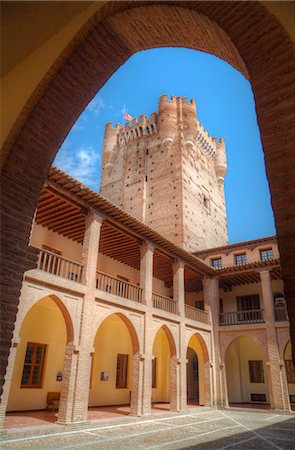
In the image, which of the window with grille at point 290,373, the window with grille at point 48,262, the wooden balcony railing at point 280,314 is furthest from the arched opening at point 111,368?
the window with grille at point 290,373

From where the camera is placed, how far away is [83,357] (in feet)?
36.6

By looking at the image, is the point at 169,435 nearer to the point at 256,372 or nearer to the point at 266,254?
the point at 256,372

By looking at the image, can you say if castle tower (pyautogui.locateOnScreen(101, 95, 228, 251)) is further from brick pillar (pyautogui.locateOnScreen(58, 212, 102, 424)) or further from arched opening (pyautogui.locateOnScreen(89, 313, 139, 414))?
brick pillar (pyautogui.locateOnScreen(58, 212, 102, 424))

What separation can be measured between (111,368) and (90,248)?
7.56 m

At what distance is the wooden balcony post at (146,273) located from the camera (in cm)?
1534

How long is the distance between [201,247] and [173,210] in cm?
366

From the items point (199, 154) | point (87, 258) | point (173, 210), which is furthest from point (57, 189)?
point (199, 154)

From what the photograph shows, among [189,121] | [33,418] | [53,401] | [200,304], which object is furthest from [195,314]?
[189,121]

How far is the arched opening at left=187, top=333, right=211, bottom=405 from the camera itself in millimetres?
19000

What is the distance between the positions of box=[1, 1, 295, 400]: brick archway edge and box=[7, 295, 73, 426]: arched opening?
8.68m

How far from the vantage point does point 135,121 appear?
106ft

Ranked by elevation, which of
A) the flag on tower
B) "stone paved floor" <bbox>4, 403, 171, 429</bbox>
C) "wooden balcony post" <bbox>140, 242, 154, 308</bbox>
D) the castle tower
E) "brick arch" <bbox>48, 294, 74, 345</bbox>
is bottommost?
"stone paved floor" <bbox>4, 403, 171, 429</bbox>

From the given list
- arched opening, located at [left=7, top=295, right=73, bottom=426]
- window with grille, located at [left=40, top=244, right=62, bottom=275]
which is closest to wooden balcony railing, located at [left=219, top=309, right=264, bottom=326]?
arched opening, located at [left=7, top=295, right=73, bottom=426]

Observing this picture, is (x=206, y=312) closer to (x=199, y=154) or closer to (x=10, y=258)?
(x=199, y=154)
